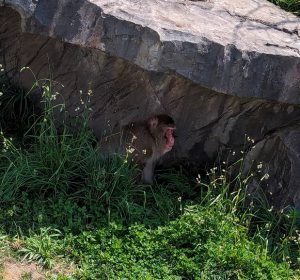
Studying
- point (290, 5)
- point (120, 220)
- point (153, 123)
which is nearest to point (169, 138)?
point (153, 123)

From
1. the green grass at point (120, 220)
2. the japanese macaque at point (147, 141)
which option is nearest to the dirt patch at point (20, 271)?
the green grass at point (120, 220)

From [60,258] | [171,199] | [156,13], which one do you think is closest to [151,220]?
[171,199]

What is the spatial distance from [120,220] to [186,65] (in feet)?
4.57

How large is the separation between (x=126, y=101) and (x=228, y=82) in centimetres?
114

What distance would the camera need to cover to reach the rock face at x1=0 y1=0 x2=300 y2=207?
18.7 feet

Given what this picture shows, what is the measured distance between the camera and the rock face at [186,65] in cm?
570

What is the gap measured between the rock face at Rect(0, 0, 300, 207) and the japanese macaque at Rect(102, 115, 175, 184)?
17 cm

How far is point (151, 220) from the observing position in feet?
19.0

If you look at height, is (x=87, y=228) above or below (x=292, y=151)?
below

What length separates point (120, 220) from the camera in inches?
223

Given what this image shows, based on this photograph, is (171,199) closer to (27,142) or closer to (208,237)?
(208,237)

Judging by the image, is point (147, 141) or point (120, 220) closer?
point (120, 220)

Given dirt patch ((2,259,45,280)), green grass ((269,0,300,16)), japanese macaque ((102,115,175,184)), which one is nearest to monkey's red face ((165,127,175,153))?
japanese macaque ((102,115,175,184))

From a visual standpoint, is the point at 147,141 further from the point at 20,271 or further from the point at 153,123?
the point at 20,271
